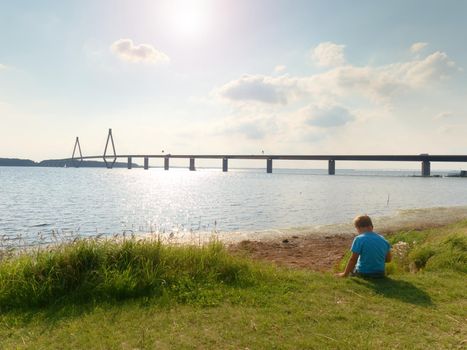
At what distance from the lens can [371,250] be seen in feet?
23.1

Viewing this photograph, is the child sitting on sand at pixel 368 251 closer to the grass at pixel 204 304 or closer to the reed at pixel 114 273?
the grass at pixel 204 304

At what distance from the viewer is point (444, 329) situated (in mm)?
4863

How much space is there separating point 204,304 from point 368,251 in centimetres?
369

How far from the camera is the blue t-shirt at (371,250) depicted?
7.00 meters

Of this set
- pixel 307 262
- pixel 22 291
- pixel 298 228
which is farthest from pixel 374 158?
pixel 22 291

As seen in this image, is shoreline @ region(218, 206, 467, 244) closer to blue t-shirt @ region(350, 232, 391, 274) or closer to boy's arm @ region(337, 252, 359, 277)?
boy's arm @ region(337, 252, 359, 277)

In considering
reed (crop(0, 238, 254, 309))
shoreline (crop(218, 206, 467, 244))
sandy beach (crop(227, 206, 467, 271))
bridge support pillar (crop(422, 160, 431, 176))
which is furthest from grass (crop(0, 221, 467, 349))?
bridge support pillar (crop(422, 160, 431, 176))

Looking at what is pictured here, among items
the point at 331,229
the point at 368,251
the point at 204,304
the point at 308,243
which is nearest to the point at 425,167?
the point at 331,229

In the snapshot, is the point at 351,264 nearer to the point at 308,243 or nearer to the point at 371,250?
the point at 371,250

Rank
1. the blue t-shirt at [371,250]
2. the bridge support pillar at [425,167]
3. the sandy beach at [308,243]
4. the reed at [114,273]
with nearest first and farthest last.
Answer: the reed at [114,273] → the blue t-shirt at [371,250] → the sandy beach at [308,243] → the bridge support pillar at [425,167]

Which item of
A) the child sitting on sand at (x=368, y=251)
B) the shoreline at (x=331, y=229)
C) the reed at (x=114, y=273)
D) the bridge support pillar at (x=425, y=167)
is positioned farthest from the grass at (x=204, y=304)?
the bridge support pillar at (x=425, y=167)

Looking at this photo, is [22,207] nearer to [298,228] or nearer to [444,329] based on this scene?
[298,228]

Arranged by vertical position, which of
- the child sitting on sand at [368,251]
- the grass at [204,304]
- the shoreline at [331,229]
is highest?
the child sitting on sand at [368,251]

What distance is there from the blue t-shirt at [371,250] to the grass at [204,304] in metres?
0.32
